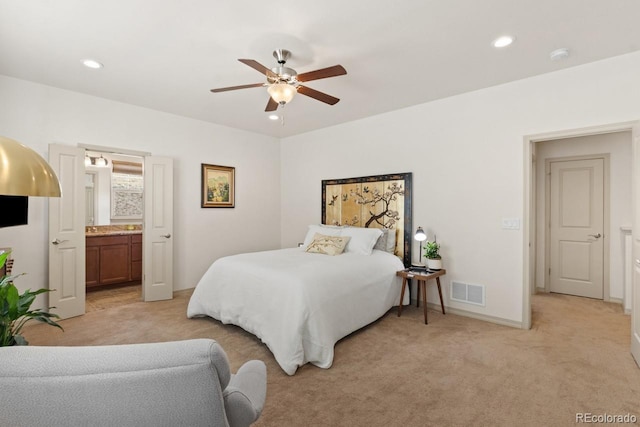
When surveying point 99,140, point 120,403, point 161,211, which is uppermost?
point 99,140

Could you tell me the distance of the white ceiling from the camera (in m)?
2.16

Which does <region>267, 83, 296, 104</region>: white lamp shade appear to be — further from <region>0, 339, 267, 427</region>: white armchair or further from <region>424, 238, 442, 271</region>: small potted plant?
<region>424, 238, 442, 271</region>: small potted plant

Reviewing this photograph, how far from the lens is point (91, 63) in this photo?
2.95m

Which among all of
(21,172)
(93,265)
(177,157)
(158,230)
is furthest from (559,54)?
(93,265)

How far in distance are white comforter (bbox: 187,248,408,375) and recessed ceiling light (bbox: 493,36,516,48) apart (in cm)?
235

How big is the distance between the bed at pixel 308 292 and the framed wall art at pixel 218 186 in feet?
5.81

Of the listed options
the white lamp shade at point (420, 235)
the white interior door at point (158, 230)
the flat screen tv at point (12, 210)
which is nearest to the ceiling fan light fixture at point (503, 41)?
the white lamp shade at point (420, 235)

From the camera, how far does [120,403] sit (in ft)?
2.47

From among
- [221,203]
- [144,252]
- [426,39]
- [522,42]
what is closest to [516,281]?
[522,42]

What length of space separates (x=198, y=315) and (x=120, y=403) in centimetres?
307

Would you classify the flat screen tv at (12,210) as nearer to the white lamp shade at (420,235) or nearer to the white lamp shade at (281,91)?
the white lamp shade at (281,91)

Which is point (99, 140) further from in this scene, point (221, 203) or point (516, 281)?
point (516, 281)

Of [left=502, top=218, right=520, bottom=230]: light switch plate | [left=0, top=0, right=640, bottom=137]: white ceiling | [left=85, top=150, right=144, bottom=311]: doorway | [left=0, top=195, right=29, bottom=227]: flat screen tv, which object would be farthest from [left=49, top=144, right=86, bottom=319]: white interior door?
[left=502, top=218, right=520, bottom=230]: light switch plate

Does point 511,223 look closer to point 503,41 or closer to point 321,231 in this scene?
point 503,41
